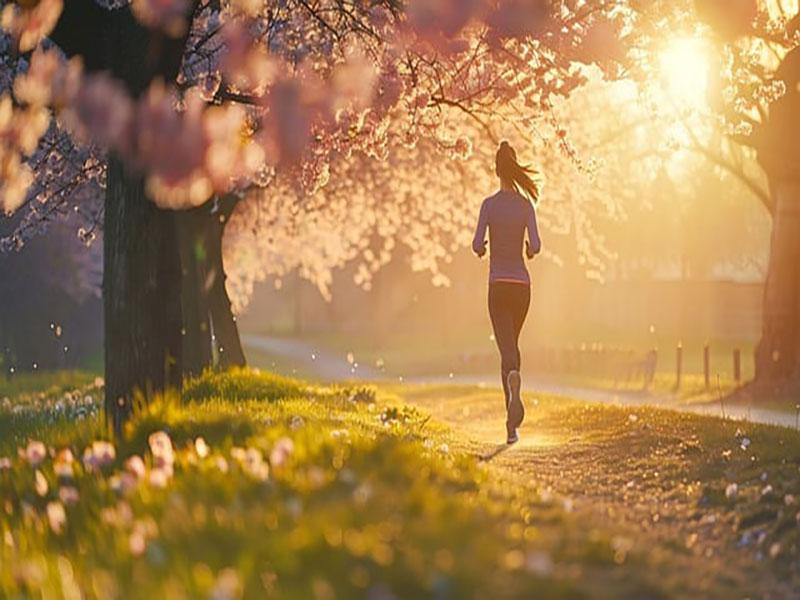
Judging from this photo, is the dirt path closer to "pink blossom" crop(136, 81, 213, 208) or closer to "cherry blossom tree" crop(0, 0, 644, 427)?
"pink blossom" crop(136, 81, 213, 208)

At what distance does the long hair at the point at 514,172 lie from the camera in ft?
41.1

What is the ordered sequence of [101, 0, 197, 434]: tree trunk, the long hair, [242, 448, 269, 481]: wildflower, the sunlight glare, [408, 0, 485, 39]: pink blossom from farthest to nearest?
the sunlight glare → the long hair → [101, 0, 197, 434]: tree trunk → [408, 0, 485, 39]: pink blossom → [242, 448, 269, 481]: wildflower

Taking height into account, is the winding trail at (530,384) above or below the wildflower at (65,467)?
below

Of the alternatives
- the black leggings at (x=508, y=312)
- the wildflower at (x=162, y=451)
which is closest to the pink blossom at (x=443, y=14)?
the black leggings at (x=508, y=312)

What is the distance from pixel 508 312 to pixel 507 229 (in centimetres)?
87

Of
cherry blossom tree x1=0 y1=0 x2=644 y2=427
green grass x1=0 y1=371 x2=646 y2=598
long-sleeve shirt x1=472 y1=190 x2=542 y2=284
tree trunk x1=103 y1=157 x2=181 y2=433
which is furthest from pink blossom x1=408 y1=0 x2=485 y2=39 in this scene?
green grass x1=0 y1=371 x2=646 y2=598

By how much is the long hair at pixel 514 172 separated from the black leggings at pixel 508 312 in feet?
3.41

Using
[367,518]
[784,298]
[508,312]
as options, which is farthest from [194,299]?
[367,518]

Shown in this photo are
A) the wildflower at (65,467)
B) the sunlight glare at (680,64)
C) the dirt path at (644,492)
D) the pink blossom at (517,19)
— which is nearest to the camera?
the dirt path at (644,492)

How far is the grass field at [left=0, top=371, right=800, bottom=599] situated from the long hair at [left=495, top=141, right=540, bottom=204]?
2954mm

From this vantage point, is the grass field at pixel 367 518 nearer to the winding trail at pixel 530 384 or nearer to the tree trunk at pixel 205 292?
the winding trail at pixel 530 384

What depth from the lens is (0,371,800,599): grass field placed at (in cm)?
544

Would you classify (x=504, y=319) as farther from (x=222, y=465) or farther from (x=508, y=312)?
(x=222, y=465)

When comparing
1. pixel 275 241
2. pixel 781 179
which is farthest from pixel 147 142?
pixel 275 241
